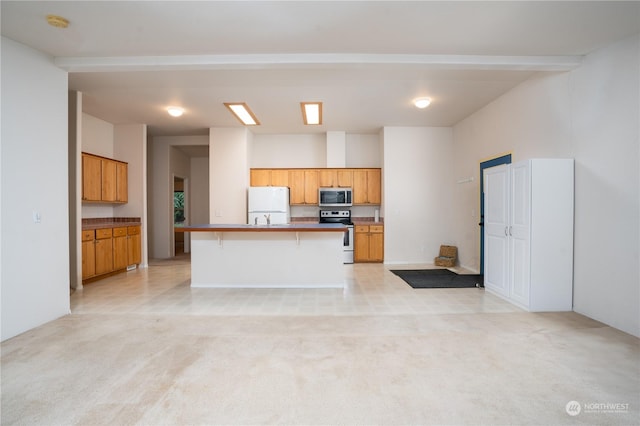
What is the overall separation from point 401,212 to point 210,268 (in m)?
4.25

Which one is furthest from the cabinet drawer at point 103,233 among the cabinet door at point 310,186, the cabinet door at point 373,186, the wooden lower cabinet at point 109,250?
the cabinet door at point 373,186

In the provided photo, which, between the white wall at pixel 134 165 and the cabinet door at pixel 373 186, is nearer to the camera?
the white wall at pixel 134 165

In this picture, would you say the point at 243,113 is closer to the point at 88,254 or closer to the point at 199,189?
the point at 88,254

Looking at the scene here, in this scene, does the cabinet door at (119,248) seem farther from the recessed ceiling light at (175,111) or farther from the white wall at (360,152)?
the white wall at (360,152)

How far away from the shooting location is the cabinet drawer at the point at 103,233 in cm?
531

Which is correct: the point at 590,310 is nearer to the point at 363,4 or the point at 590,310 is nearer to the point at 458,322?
the point at 458,322

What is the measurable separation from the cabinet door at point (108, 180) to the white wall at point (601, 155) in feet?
23.4

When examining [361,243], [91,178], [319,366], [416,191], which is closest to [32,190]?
[91,178]

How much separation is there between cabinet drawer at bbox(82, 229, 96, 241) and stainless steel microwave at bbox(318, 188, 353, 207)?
14.1 feet

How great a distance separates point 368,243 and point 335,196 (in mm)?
1298

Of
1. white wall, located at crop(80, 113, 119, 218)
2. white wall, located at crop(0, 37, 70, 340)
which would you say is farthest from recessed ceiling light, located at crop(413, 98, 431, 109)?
white wall, located at crop(80, 113, 119, 218)

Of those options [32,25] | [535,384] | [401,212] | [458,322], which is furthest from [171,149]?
[535,384]

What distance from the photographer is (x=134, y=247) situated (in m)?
6.33

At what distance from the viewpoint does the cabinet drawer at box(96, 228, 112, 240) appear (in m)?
5.31
